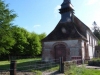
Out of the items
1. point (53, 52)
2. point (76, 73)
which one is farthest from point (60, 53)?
point (76, 73)

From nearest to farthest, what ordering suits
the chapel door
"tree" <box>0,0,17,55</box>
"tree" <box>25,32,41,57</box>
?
the chapel door < "tree" <box>0,0,17,55</box> < "tree" <box>25,32,41,57</box>

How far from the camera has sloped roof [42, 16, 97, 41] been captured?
22156 millimetres

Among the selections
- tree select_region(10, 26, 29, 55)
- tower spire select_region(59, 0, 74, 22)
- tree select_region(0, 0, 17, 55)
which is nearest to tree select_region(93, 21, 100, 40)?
tree select_region(10, 26, 29, 55)

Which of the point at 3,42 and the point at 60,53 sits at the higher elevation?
the point at 3,42

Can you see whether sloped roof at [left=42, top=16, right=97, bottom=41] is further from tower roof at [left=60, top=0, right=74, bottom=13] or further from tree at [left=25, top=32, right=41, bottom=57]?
tree at [left=25, top=32, right=41, bottom=57]

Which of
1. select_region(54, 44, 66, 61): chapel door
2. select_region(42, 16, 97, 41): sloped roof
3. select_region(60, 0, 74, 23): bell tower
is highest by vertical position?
select_region(60, 0, 74, 23): bell tower

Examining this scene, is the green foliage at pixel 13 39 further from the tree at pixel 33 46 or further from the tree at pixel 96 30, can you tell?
the tree at pixel 96 30

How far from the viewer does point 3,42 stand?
80.1ft

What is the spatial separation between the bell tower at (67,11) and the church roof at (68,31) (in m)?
0.90

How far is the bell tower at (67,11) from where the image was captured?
25095mm

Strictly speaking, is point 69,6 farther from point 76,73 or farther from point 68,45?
point 76,73

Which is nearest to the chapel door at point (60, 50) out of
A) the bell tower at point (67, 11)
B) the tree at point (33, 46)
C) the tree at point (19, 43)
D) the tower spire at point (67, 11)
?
the bell tower at point (67, 11)

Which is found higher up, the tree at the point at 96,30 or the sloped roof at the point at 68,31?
the tree at the point at 96,30

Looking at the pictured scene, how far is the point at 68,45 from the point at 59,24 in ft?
16.4
